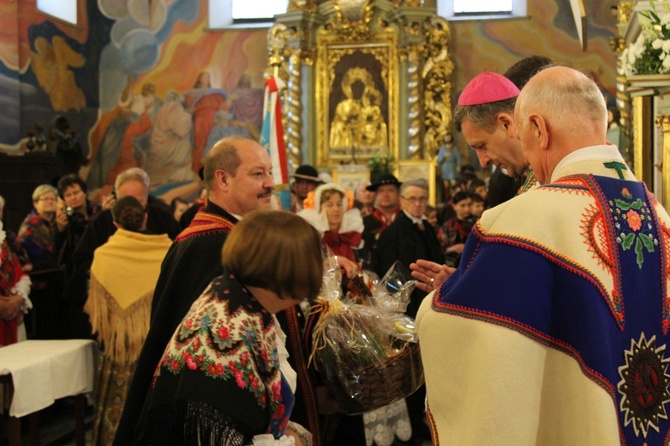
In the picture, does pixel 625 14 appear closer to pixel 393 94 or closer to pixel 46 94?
pixel 393 94

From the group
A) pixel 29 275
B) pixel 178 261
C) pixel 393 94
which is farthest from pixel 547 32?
pixel 178 261

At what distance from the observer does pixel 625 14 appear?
11227 mm

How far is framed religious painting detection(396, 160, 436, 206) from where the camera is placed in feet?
46.1

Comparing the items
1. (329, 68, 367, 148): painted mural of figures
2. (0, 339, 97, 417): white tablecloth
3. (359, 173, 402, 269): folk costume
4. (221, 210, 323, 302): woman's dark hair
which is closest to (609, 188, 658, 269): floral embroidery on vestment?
(221, 210, 323, 302): woman's dark hair

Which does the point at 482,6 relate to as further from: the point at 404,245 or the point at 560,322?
the point at 560,322

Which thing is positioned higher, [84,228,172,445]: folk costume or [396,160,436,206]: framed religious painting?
[396,160,436,206]: framed religious painting

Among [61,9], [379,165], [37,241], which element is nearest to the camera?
[37,241]

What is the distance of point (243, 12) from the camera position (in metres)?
17.5

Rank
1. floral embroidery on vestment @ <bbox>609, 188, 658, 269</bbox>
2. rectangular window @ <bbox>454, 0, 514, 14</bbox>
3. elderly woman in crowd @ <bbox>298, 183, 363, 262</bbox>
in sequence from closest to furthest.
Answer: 1. floral embroidery on vestment @ <bbox>609, 188, 658, 269</bbox>
2. elderly woman in crowd @ <bbox>298, 183, 363, 262</bbox>
3. rectangular window @ <bbox>454, 0, 514, 14</bbox>

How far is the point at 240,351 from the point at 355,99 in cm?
1353

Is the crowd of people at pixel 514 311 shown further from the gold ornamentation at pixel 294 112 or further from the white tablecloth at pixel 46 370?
the gold ornamentation at pixel 294 112

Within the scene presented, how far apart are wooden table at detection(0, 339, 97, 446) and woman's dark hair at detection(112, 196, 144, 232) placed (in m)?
0.84

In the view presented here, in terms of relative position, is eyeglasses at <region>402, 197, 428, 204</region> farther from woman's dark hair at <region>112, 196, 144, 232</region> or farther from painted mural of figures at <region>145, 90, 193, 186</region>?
painted mural of figures at <region>145, 90, 193, 186</region>

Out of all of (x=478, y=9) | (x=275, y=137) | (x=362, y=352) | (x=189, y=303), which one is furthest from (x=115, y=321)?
(x=478, y=9)
